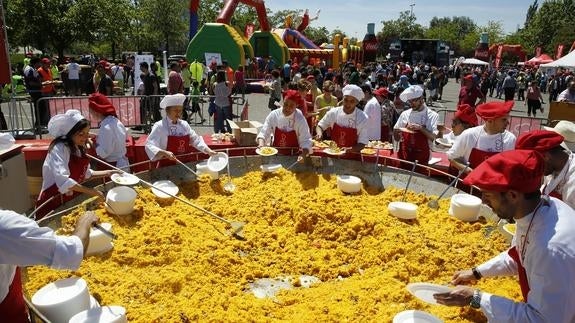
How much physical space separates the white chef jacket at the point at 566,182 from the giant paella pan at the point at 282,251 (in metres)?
0.58

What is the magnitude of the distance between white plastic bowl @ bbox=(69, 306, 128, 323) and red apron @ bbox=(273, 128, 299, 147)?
3.40 metres

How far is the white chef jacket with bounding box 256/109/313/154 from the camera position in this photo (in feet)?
17.7

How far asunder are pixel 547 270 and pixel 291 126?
152 inches

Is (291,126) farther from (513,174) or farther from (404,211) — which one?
(513,174)

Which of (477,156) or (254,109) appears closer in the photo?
(477,156)

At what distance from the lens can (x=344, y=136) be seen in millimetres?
5551

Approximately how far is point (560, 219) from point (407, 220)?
2.21 meters

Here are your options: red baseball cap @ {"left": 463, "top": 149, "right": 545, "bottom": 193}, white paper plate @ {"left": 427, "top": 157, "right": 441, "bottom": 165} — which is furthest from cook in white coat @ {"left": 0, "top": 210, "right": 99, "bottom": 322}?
white paper plate @ {"left": 427, "top": 157, "right": 441, "bottom": 165}

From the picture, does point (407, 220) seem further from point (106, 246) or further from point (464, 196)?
point (106, 246)

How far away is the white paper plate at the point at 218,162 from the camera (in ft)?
16.1

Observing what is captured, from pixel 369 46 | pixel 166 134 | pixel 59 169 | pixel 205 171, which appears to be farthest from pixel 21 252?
pixel 369 46

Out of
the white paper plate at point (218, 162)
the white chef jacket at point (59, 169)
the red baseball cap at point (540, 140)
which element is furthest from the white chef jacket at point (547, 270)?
the white paper plate at point (218, 162)

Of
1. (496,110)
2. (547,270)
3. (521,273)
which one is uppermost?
(496,110)

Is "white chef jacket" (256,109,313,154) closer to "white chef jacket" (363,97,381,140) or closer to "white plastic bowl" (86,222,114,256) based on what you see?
"white chef jacket" (363,97,381,140)
